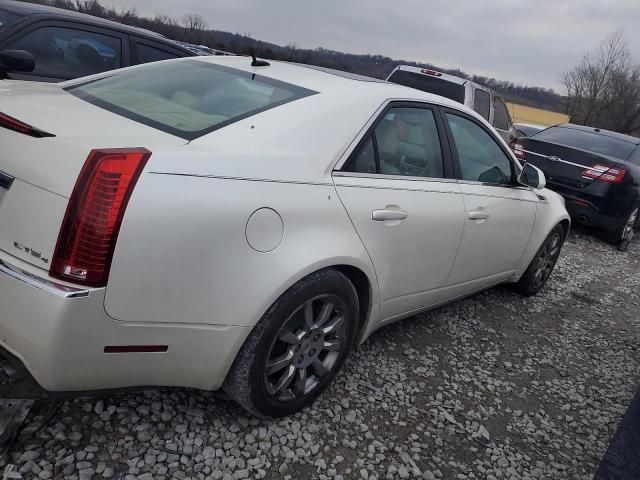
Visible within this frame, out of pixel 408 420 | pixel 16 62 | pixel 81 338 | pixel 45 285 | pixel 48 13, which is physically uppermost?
→ pixel 48 13

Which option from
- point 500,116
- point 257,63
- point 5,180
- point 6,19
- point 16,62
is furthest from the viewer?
point 500,116

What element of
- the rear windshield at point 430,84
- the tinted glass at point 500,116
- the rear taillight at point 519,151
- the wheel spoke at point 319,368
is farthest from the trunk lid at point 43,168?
the tinted glass at point 500,116

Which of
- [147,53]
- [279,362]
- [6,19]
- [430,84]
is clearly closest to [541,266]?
[279,362]

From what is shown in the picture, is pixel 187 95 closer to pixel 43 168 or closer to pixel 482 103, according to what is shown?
pixel 43 168

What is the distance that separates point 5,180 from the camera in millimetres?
1772

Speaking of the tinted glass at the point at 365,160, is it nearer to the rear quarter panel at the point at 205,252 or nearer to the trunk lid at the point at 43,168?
the rear quarter panel at the point at 205,252

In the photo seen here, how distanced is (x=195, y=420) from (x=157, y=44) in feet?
14.1

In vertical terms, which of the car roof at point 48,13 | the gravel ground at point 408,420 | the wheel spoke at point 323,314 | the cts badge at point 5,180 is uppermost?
the car roof at point 48,13

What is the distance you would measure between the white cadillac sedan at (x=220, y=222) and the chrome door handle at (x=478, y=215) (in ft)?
0.08

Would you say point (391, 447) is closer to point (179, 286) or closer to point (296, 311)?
point (296, 311)

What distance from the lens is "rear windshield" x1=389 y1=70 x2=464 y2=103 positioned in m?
8.92

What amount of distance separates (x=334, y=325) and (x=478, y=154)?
166 cm

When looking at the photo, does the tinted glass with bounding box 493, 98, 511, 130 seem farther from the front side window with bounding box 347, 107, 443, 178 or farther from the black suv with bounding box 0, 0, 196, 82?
the front side window with bounding box 347, 107, 443, 178

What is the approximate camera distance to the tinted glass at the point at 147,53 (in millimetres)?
5191
